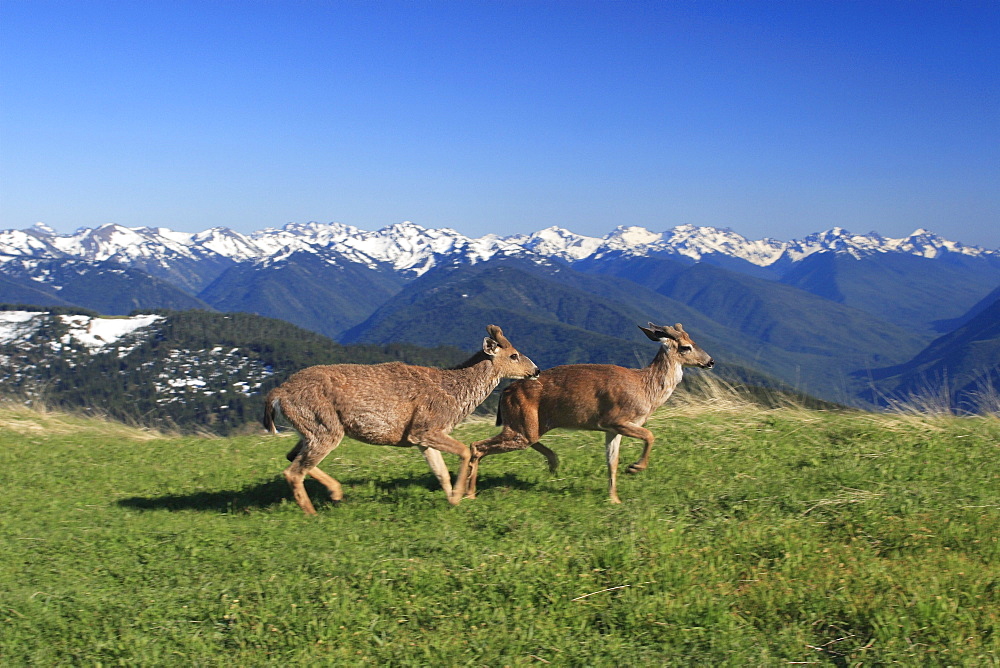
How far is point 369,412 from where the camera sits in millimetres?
11719

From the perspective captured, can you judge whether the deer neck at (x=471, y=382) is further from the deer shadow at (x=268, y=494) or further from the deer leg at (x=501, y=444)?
the deer shadow at (x=268, y=494)

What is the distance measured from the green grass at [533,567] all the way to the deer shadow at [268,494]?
2.6 inches

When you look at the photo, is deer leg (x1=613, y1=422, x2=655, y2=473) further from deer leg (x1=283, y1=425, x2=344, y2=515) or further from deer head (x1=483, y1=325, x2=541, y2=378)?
deer leg (x1=283, y1=425, x2=344, y2=515)

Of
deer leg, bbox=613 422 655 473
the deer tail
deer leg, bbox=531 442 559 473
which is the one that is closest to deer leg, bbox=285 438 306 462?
the deer tail

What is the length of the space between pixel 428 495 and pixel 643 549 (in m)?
3.94

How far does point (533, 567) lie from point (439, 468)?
3.20 meters

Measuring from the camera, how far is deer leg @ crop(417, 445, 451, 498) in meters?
11.5

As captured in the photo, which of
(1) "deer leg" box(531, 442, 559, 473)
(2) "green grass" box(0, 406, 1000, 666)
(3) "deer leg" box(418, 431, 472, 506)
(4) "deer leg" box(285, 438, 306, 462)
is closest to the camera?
(2) "green grass" box(0, 406, 1000, 666)

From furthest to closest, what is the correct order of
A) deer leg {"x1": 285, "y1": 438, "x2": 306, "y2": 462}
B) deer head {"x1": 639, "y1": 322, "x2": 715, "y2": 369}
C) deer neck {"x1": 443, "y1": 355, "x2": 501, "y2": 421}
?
deer head {"x1": 639, "y1": 322, "x2": 715, "y2": 369}, deer neck {"x1": 443, "y1": 355, "x2": 501, "y2": 421}, deer leg {"x1": 285, "y1": 438, "x2": 306, "y2": 462}

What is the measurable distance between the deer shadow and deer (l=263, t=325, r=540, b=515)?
0.73m

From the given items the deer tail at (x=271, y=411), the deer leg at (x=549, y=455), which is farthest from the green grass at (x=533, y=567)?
the deer tail at (x=271, y=411)

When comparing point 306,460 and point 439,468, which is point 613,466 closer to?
point 439,468

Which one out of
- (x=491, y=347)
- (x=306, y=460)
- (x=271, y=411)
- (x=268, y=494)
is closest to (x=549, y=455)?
(x=491, y=347)

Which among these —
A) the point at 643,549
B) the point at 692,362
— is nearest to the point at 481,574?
the point at 643,549
